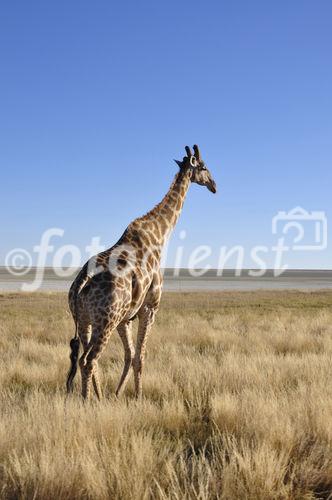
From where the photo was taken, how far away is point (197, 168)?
302 inches

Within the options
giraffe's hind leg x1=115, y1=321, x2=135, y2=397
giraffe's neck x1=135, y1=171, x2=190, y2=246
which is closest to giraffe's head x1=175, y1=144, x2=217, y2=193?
giraffe's neck x1=135, y1=171, x2=190, y2=246

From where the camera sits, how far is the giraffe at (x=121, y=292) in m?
5.62

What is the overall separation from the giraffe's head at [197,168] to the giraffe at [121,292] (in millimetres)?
632

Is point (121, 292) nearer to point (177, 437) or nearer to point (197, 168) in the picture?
point (177, 437)

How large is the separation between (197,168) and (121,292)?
2725 mm

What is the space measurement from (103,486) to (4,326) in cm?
1298

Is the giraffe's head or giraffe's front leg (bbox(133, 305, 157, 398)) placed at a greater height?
the giraffe's head

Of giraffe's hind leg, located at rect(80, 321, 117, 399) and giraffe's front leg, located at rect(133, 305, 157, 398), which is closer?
giraffe's hind leg, located at rect(80, 321, 117, 399)

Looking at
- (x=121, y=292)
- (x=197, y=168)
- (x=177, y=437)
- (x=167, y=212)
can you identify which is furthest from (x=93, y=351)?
(x=197, y=168)

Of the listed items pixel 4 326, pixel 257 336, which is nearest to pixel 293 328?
pixel 257 336

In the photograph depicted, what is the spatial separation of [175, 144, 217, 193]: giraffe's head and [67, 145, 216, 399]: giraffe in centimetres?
63

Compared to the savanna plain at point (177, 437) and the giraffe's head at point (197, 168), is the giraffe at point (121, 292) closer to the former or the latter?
the savanna plain at point (177, 437)

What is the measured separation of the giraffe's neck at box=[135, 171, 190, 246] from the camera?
273 inches

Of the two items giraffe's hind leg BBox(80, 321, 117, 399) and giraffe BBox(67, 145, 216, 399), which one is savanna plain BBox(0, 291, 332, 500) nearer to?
giraffe's hind leg BBox(80, 321, 117, 399)
